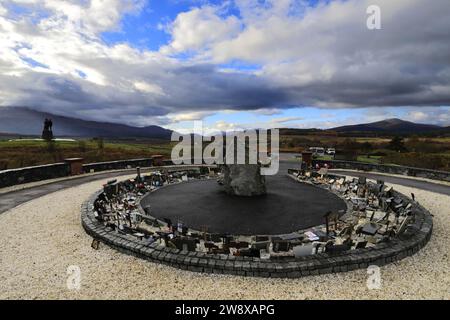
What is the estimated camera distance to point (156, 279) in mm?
8531

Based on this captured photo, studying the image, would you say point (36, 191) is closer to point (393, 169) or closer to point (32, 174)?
point (32, 174)

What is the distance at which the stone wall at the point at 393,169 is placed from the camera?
82.2ft

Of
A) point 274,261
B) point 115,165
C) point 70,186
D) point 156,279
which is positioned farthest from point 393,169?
point 70,186

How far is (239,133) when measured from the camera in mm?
19781

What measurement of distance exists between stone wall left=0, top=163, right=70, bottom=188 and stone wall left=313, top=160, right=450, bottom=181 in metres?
25.6

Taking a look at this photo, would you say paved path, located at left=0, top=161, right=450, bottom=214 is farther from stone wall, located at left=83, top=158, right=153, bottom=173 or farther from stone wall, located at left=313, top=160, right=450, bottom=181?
stone wall, located at left=83, top=158, right=153, bottom=173

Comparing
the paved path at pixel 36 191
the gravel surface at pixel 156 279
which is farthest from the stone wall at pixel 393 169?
the paved path at pixel 36 191

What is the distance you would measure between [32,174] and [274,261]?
22.8 meters

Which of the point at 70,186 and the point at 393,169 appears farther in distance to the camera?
the point at 393,169

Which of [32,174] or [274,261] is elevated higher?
[32,174]

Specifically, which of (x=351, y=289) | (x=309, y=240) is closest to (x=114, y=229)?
(x=309, y=240)
